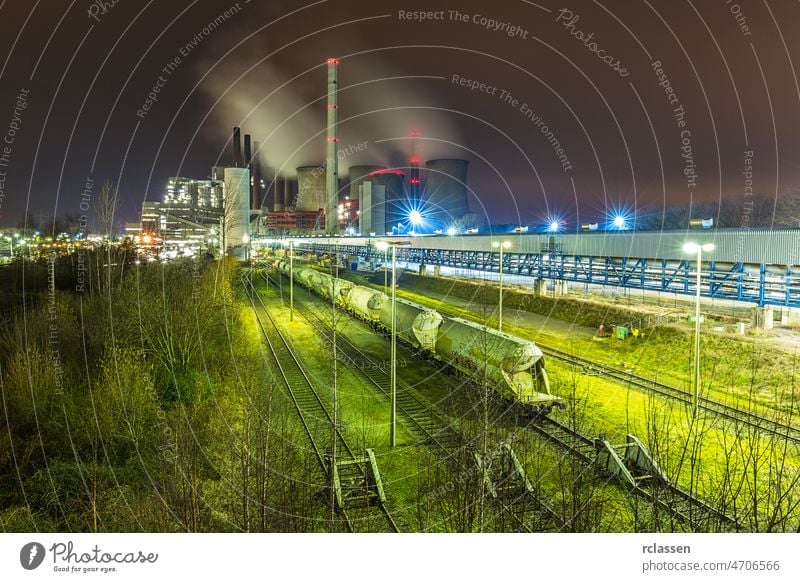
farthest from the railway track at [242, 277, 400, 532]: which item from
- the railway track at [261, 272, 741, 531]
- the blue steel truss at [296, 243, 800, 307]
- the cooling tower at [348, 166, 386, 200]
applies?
the cooling tower at [348, 166, 386, 200]

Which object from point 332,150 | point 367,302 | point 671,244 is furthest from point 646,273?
point 332,150

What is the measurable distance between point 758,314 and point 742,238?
3.49 metres

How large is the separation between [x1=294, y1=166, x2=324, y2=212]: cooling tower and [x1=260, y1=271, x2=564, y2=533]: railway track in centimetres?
13498

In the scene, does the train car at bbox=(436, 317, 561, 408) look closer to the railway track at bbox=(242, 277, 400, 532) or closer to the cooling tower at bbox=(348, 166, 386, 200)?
the railway track at bbox=(242, 277, 400, 532)

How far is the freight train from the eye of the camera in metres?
14.3

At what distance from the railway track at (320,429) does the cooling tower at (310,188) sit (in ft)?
432

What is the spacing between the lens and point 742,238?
2191 centimetres

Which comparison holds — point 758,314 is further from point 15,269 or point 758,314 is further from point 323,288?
point 15,269

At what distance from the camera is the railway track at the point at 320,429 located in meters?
9.20

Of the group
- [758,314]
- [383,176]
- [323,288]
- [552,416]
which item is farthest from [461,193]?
[552,416]

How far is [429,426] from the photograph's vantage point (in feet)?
46.5

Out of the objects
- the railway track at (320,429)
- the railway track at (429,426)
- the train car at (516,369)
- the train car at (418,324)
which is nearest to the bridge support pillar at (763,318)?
the train car at (516,369)

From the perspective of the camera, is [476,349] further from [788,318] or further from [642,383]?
[788,318]

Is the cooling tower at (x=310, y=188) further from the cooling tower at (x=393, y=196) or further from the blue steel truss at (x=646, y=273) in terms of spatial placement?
the blue steel truss at (x=646, y=273)
